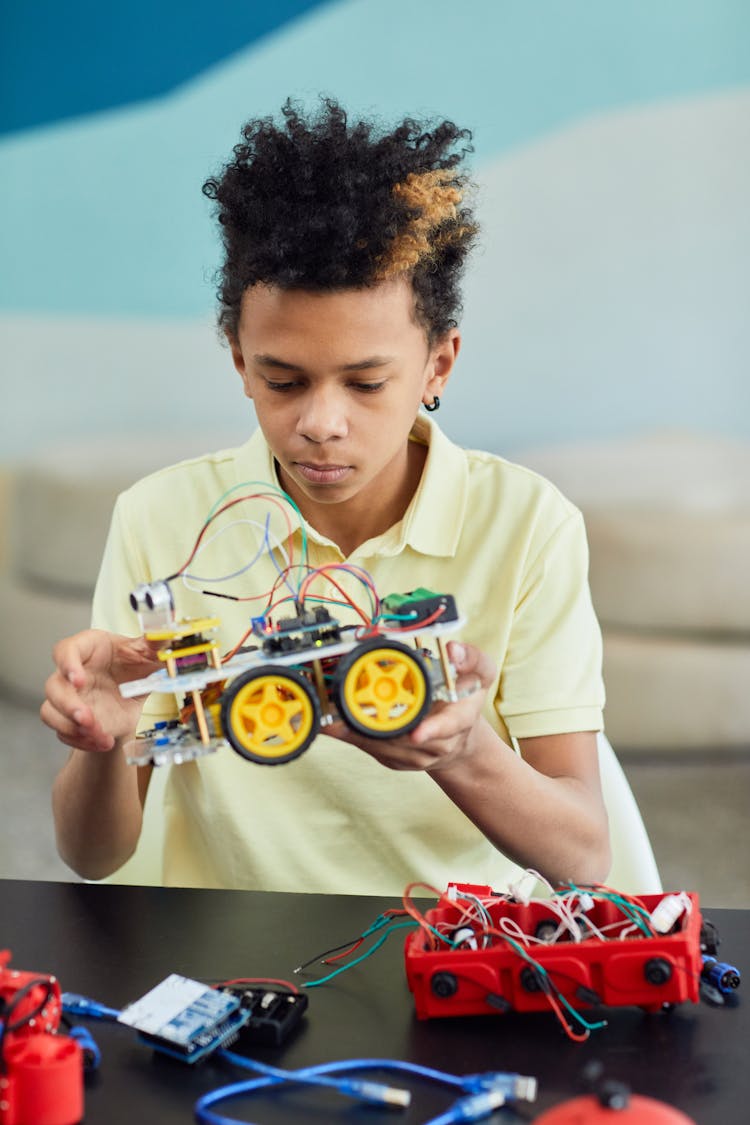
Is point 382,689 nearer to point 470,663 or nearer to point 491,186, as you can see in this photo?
point 470,663

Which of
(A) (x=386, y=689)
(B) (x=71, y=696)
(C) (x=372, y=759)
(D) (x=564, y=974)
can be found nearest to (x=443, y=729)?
(A) (x=386, y=689)

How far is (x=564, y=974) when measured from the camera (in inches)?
33.4

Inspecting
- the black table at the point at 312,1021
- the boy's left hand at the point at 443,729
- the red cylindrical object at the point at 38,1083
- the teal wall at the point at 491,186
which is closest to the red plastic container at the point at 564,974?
the black table at the point at 312,1021

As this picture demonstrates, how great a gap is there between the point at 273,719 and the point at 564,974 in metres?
0.27

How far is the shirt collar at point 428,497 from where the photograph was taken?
1.34m

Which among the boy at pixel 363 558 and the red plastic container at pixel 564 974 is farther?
the boy at pixel 363 558

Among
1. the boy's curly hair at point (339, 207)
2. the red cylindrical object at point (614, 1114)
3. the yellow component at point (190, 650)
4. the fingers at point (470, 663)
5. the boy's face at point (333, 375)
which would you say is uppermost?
the boy's curly hair at point (339, 207)

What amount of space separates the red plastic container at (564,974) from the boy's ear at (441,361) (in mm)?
625

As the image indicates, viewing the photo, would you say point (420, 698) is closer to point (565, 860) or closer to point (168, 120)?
point (565, 860)

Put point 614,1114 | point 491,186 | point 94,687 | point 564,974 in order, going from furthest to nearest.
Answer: point 491,186
point 94,687
point 564,974
point 614,1114

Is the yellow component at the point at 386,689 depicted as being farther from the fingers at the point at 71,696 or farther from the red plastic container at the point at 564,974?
the fingers at the point at 71,696

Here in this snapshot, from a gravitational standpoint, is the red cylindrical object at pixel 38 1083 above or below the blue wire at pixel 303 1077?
above

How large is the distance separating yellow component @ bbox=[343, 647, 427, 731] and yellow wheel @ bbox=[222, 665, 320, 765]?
0.03m

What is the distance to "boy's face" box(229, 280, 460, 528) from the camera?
1099mm
